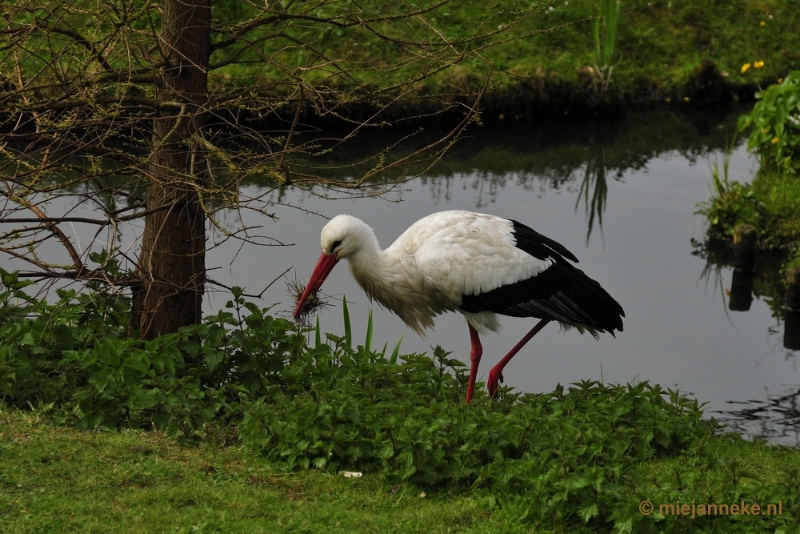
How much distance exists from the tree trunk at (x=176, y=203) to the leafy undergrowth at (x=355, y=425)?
25 centimetres

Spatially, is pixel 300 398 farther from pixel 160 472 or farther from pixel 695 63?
pixel 695 63

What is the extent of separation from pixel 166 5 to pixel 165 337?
72.6 inches

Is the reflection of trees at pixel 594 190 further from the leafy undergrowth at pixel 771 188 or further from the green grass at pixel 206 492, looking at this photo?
the green grass at pixel 206 492

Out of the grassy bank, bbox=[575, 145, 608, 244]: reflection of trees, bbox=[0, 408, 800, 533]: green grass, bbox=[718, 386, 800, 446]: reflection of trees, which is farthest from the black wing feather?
the grassy bank

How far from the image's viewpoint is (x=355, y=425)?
188 inches

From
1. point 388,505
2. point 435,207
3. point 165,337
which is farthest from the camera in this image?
point 435,207

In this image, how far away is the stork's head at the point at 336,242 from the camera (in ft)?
20.6

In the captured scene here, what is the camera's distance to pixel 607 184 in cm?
1377

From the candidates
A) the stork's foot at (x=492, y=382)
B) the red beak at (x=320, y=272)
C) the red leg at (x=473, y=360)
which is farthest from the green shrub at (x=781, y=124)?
the red beak at (x=320, y=272)

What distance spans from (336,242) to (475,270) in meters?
0.88

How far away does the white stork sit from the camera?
20.9ft

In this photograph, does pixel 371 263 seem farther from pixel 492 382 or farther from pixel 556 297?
pixel 556 297

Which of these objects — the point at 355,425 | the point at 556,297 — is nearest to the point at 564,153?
the point at 556,297

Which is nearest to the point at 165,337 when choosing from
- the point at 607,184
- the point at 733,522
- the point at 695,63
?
the point at 733,522
